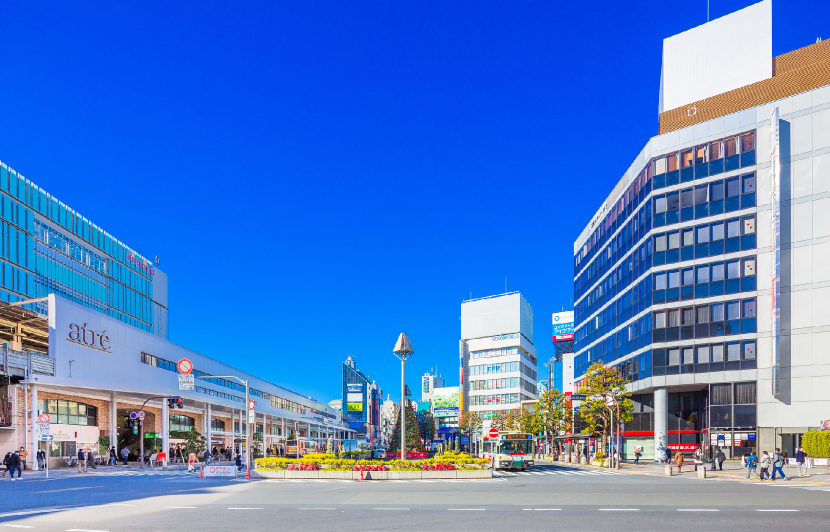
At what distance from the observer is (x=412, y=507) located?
2186 cm

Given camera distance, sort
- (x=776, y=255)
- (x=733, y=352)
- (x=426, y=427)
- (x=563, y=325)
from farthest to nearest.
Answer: (x=563, y=325) < (x=426, y=427) < (x=733, y=352) < (x=776, y=255)

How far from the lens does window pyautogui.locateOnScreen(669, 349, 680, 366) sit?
6211 cm

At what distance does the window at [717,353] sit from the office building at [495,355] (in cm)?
6889

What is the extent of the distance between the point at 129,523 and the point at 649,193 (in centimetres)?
5590

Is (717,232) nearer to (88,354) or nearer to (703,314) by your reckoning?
(703,314)

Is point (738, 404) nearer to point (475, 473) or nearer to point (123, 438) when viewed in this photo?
point (475, 473)

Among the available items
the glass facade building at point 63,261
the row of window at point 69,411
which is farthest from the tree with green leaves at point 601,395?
the glass facade building at point 63,261

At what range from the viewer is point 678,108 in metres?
68.6

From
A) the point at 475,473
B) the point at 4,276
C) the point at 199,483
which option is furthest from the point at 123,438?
the point at 475,473

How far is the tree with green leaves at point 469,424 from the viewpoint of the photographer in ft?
404

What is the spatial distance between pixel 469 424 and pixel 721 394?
68.7 metres

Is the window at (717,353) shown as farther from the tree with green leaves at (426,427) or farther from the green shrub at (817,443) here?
the tree with green leaves at (426,427)

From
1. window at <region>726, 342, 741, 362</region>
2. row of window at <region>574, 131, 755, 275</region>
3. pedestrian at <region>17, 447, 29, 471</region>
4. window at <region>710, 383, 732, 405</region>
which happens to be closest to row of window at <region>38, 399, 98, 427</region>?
pedestrian at <region>17, 447, 29, 471</region>

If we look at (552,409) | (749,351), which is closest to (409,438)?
(552,409)
